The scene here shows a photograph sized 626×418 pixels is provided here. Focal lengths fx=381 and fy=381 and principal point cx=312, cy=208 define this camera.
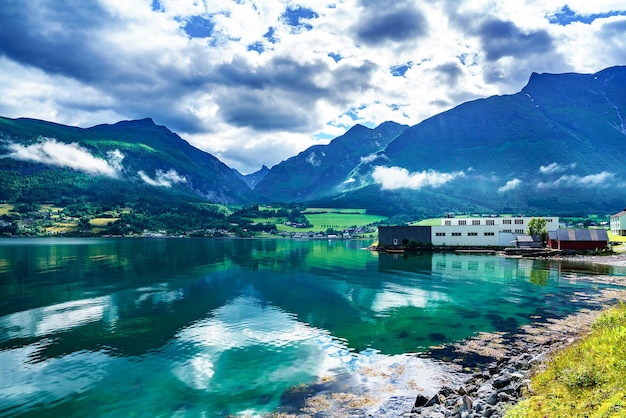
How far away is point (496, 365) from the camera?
2241cm

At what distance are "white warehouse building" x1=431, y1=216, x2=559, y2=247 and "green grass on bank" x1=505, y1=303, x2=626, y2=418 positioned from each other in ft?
353

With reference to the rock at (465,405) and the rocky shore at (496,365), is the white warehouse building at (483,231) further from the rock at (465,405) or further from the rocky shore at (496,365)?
the rock at (465,405)

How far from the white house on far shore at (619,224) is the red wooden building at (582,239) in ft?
98.7

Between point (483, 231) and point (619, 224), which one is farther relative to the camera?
point (483, 231)

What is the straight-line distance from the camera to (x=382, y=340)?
96.2 feet

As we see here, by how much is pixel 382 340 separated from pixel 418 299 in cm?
1785

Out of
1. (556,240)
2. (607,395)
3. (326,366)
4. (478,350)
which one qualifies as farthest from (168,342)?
(556,240)

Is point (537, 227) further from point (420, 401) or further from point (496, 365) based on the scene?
point (420, 401)

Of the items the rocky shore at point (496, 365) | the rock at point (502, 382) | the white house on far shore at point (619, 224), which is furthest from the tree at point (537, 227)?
the rock at point (502, 382)

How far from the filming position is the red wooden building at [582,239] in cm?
9419

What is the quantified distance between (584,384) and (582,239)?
100043 millimetres

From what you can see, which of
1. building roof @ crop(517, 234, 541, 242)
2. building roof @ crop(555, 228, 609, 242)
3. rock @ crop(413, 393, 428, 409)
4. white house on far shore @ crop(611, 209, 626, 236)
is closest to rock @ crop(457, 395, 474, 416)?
rock @ crop(413, 393, 428, 409)

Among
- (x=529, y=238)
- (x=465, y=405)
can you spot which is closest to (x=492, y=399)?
(x=465, y=405)

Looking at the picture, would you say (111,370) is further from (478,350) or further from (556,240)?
(556,240)
